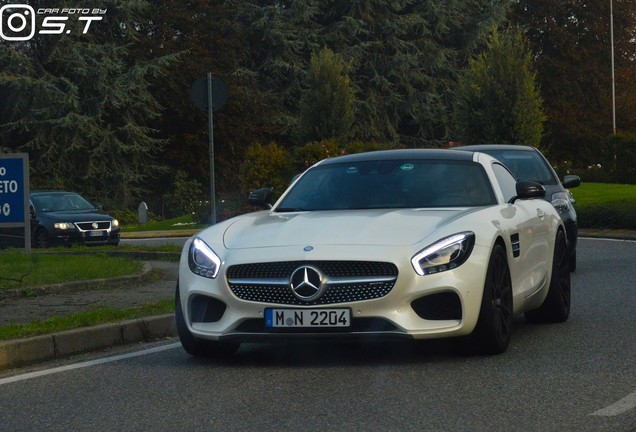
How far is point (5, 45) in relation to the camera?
5184cm

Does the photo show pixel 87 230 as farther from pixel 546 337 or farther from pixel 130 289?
pixel 546 337

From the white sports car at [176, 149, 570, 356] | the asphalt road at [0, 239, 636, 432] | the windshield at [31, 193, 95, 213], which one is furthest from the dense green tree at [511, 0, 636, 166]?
the white sports car at [176, 149, 570, 356]

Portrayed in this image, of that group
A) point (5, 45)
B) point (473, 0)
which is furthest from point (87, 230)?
point (473, 0)

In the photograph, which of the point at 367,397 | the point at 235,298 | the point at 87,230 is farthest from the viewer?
the point at 87,230

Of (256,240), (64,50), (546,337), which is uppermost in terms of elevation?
(64,50)

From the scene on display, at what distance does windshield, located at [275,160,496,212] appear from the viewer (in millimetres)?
9828

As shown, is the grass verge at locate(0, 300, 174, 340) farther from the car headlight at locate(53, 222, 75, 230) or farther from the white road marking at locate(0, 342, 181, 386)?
the car headlight at locate(53, 222, 75, 230)

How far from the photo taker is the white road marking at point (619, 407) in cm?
688

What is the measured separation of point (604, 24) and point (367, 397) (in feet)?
221

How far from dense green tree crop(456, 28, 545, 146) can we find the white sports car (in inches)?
1360

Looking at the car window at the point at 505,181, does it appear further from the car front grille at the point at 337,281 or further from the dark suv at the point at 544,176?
the dark suv at the point at 544,176

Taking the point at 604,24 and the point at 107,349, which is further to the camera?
the point at 604,24

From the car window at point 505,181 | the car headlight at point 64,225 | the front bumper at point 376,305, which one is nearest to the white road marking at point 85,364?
the front bumper at point 376,305

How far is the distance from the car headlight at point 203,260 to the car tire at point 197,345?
273mm
